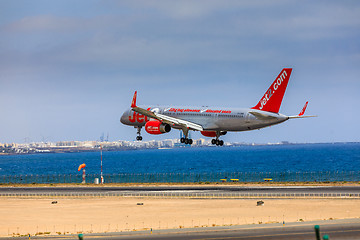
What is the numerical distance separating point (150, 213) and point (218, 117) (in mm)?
20631

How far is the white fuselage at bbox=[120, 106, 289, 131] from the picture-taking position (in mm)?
86938

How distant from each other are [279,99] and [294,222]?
30.4 metres

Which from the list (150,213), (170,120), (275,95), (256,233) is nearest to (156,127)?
(170,120)

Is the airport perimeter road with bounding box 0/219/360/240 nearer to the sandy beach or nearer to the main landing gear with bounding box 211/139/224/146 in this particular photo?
the sandy beach

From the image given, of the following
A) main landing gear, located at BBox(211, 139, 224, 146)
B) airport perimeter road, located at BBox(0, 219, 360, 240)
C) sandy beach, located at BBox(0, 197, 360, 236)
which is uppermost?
main landing gear, located at BBox(211, 139, 224, 146)

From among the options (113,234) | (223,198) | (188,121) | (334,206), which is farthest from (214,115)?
(113,234)

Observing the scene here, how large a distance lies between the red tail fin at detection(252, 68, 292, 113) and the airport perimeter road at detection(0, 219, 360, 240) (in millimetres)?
30372

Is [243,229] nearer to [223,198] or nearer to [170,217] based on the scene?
[170,217]

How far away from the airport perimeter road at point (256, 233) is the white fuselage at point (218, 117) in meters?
27.3

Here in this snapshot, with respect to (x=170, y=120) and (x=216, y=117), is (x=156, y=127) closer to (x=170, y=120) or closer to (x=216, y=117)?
(x=170, y=120)

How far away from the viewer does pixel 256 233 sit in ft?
181

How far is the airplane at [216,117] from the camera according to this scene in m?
87.1

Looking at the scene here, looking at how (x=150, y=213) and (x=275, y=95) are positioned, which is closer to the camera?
(x=150, y=213)

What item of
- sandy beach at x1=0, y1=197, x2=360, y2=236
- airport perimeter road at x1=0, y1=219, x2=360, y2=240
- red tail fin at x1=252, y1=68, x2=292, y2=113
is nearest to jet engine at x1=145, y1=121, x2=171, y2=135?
sandy beach at x1=0, y1=197, x2=360, y2=236
